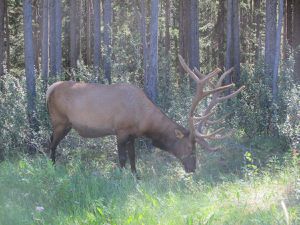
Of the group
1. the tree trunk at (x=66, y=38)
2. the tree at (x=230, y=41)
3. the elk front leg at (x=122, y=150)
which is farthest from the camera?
the tree trunk at (x=66, y=38)

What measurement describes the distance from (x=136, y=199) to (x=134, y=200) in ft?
0.08

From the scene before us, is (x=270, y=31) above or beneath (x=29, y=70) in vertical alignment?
above

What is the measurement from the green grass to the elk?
1.33m

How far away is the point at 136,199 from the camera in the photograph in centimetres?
558

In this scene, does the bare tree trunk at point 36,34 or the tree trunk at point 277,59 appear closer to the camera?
the tree trunk at point 277,59

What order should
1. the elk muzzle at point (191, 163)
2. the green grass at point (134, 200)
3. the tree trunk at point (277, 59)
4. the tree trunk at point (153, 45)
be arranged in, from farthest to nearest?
the tree trunk at point (277, 59) → the tree trunk at point (153, 45) → the elk muzzle at point (191, 163) → the green grass at point (134, 200)

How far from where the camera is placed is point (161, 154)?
10281 mm

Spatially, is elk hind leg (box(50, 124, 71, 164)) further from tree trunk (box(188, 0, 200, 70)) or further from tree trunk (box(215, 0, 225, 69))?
tree trunk (box(215, 0, 225, 69))

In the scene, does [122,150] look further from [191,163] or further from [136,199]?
[136,199]

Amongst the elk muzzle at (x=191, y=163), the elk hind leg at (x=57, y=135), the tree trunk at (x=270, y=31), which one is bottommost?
the elk muzzle at (x=191, y=163)

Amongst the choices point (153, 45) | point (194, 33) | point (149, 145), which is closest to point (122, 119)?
point (149, 145)

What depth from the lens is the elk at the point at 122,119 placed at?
346 inches

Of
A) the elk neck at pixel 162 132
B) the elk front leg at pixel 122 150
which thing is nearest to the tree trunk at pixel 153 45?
the elk neck at pixel 162 132

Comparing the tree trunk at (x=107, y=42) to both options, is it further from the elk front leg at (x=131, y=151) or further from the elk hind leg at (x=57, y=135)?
the elk front leg at (x=131, y=151)
